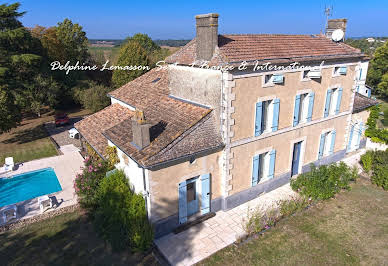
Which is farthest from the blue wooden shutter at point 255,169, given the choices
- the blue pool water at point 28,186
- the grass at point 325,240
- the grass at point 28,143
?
the grass at point 28,143

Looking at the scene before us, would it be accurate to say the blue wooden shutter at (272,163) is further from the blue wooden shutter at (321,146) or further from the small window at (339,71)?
the small window at (339,71)

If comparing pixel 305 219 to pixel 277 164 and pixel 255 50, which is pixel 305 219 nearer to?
pixel 277 164

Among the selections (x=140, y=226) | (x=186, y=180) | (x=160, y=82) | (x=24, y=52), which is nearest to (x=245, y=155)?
(x=186, y=180)

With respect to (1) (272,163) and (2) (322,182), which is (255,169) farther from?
(2) (322,182)

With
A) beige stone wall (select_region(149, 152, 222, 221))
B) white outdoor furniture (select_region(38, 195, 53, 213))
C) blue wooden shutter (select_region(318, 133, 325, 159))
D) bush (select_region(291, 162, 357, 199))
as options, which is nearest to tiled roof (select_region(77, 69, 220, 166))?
beige stone wall (select_region(149, 152, 222, 221))

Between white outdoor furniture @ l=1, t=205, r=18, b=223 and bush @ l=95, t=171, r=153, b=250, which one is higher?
bush @ l=95, t=171, r=153, b=250

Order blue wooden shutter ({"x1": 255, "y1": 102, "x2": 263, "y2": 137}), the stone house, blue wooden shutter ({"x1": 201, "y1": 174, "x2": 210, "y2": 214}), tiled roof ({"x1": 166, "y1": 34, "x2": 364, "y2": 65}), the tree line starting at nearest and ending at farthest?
the stone house
tiled roof ({"x1": 166, "y1": 34, "x2": 364, "y2": 65})
blue wooden shutter ({"x1": 201, "y1": 174, "x2": 210, "y2": 214})
blue wooden shutter ({"x1": 255, "y1": 102, "x2": 263, "y2": 137})
the tree line

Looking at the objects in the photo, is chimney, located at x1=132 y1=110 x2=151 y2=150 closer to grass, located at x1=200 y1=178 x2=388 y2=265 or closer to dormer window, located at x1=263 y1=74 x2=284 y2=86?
grass, located at x1=200 y1=178 x2=388 y2=265
